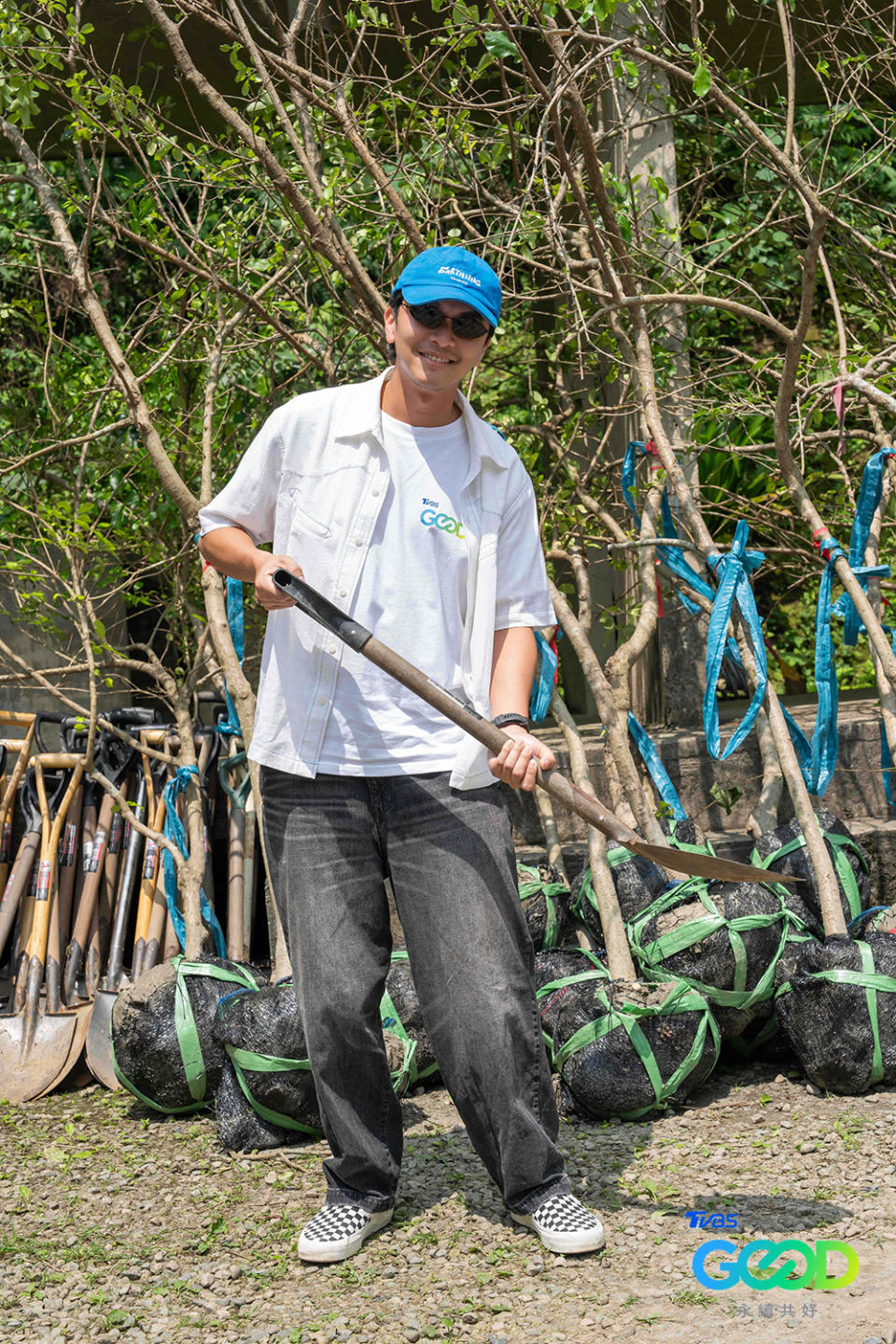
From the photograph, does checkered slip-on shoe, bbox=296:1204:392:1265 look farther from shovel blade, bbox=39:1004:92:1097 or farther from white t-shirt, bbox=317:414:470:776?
shovel blade, bbox=39:1004:92:1097

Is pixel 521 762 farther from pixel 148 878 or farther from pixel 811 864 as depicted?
pixel 148 878

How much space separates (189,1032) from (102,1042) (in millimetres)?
636

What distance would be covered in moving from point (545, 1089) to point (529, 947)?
29cm

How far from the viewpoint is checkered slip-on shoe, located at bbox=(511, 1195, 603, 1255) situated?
2.64 m

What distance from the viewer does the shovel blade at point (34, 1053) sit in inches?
157

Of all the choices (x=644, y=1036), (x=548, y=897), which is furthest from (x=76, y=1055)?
(x=644, y=1036)

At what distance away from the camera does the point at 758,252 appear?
768 centimetres

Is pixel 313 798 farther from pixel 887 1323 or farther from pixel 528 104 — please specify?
pixel 528 104

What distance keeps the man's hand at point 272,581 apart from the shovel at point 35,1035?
216 cm

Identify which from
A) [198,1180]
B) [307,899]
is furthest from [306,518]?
[198,1180]

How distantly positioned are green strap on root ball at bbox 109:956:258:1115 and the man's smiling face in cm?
185

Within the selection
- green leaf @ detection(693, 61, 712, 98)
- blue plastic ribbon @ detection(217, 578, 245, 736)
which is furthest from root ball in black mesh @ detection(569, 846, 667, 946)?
green leaf @ detection(693, 61, 712, 98)

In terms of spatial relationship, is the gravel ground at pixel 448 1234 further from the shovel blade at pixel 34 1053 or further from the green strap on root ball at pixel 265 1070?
the shovel blade at pixel 34 1053

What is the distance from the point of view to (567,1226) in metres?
2.66
